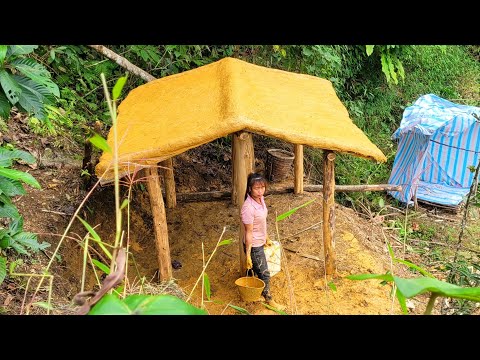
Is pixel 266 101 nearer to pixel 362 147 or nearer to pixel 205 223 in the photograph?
pixel 362 147

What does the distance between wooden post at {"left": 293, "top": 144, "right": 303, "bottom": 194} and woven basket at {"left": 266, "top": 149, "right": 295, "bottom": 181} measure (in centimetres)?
39

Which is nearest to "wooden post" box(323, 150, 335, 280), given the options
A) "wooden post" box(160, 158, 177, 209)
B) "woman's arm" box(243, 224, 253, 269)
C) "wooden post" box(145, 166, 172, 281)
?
"woman's arm" box(243, 224, 253, 269)

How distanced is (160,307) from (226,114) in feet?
13.8

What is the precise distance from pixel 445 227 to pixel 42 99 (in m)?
8.67

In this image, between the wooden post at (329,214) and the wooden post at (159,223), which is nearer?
the wooden post at (159,223)

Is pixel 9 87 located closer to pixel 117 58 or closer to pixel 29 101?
pixel 29 101

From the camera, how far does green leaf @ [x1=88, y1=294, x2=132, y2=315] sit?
88 centimetres

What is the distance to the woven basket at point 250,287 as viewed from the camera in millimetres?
5449

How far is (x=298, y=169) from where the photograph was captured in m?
7.94

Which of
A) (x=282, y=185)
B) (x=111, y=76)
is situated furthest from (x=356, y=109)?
(x=111, y=76)

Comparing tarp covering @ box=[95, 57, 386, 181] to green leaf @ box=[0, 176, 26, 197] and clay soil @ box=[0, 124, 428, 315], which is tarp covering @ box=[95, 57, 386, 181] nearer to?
clay soil @ box=[0, 124, 428, 315]

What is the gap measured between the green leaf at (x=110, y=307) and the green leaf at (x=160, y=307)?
2 centimetres

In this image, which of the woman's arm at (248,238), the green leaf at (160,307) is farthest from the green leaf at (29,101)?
the green leaf at (160,307)

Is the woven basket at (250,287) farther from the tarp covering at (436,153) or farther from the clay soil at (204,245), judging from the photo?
the tarp covering at (436,153)
